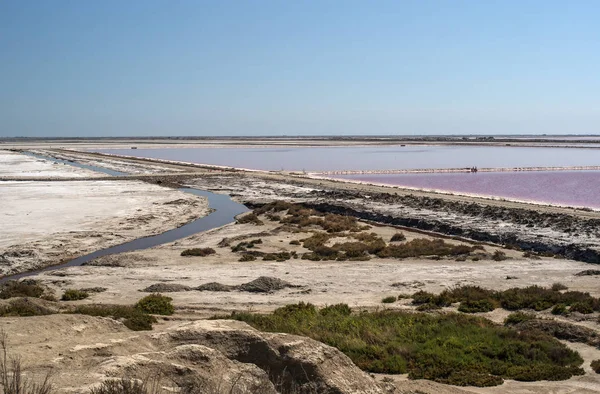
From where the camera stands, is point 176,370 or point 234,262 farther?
point 234,262

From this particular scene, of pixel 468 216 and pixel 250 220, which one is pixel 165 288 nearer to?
pixel 250 220

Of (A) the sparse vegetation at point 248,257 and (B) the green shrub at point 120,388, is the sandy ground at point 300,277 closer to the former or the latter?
(A) the sparse vegetation at point 248,257

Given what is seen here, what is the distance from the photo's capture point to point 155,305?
1530 centimetres

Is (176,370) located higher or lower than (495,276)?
higher

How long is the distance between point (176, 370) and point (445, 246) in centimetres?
1925

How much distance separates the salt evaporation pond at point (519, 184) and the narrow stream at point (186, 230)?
1824 cm

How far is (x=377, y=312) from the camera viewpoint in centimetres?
1495

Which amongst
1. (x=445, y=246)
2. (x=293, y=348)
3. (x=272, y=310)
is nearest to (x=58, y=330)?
(x=293, y=348)

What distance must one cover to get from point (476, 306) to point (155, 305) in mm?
8334

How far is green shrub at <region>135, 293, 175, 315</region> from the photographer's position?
15.0m

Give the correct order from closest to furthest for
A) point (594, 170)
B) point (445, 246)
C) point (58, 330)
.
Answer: point (58, 330) → point (445, 246) → point (594, 170)

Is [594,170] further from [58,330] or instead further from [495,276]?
[58,330]

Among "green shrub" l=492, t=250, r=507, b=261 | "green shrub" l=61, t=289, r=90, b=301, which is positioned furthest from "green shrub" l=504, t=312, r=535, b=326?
"green shrub" l=61, t=289, r=90, b=301

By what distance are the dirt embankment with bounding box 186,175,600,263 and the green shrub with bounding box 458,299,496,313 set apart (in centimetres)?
910
